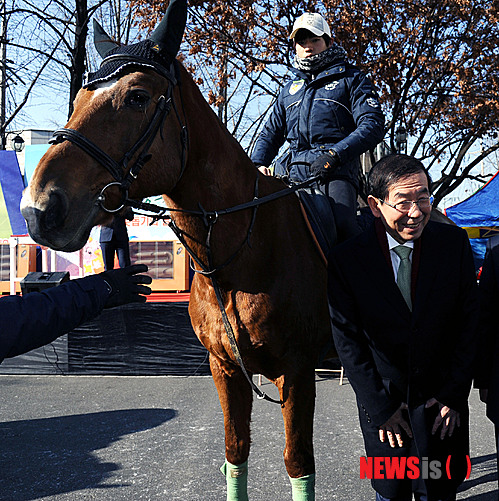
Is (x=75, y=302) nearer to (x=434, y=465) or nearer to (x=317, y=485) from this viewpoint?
(x=434, y=465)

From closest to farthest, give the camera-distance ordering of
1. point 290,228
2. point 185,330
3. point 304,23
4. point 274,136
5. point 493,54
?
point 290,228
point 304,23
point 274,136
point 185,330
point 493,54

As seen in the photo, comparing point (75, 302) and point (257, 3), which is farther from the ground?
point (257, 3)

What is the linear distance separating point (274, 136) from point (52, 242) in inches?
79.6

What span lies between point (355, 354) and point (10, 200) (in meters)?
8.28

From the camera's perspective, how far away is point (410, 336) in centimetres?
190

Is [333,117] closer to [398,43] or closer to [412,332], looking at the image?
[412,332]

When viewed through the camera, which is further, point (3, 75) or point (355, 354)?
point (3, 75)

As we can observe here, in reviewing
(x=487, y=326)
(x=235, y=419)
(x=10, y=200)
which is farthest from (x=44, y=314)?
(x=10, y=200)

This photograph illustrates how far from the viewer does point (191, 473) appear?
3615 millimetres

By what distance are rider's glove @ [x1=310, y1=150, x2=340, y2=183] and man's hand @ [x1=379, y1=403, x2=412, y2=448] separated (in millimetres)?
1302

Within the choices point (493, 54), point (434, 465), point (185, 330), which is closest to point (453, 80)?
point (493, 54)

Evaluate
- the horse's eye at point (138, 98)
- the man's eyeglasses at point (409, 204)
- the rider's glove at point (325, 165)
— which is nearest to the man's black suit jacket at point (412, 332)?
the man's eyeglasses at point (409, 204)

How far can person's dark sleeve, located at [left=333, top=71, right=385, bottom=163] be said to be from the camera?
9.04ft

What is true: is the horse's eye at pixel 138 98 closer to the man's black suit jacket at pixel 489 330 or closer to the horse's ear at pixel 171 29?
the horse's ear at pixel 171 29
